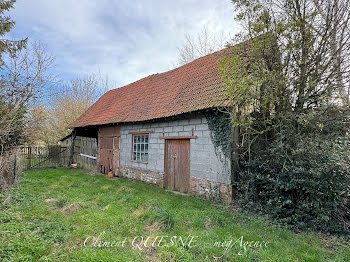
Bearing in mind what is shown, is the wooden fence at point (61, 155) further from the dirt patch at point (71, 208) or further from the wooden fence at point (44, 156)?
the dirt patch at point (71, 208)

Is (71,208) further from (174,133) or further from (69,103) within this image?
(69,103)

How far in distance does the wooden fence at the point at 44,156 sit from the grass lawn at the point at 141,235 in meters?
7.35

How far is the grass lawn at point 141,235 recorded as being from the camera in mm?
3264

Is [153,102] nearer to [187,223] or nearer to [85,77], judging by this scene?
[187,223]

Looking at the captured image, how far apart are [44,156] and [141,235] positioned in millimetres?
12219

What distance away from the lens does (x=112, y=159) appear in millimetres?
11508

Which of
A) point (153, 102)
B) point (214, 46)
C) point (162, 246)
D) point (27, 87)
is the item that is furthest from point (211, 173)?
point (214, 46)

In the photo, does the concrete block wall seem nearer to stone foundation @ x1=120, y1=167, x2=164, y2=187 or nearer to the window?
stone foundation @ x1=120, y1=167, x2=164, y2=187

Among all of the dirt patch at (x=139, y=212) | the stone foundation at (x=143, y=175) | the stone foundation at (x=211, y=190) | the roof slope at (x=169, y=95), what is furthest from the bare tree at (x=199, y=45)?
the dirt patch at (x=139, y=212)

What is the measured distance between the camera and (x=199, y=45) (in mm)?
18688

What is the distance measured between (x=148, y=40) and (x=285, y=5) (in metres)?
9.17

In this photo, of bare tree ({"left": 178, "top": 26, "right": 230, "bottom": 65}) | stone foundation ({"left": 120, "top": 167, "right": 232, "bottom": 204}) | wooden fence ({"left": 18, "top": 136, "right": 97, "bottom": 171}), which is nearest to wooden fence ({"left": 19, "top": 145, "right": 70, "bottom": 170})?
wooden fence ({"left": 18, "top": 136, "right": 97, "bottom": 171})

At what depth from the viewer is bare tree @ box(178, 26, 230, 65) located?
56.5 ft

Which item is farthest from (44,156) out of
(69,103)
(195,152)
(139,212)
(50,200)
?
(139,212)
